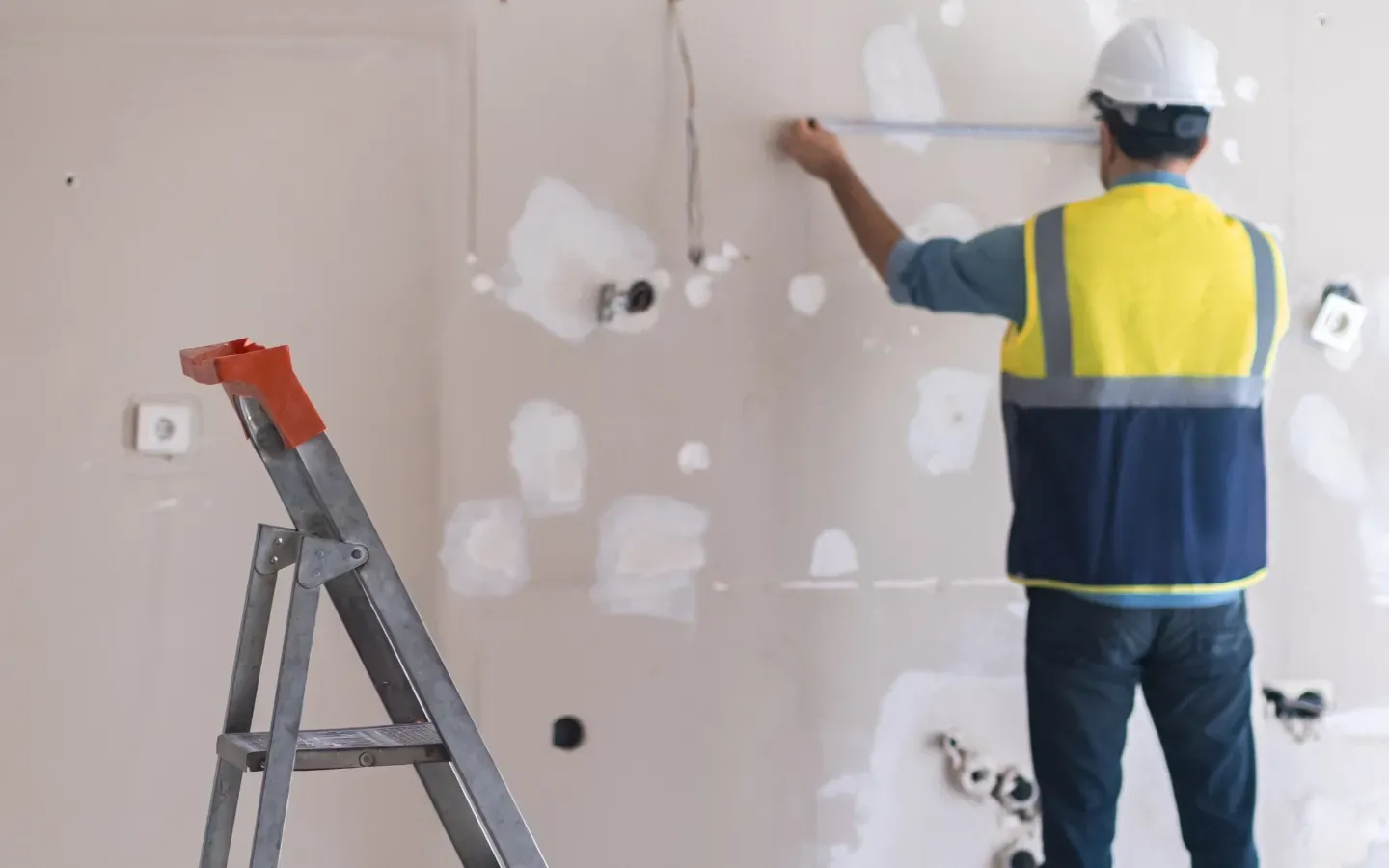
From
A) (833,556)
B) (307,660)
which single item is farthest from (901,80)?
(307,660)

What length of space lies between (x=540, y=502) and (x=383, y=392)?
331 mm

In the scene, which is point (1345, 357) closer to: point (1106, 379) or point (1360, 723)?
point (1360, 723)

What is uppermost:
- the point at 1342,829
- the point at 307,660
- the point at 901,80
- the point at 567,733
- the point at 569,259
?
the point at 901,80

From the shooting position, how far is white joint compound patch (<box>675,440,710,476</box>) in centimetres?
181

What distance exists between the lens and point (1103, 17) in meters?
1.89

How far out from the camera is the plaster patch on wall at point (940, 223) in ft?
6.12

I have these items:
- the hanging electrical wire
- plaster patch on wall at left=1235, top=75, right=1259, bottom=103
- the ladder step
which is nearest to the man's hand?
the hanging electrical wire

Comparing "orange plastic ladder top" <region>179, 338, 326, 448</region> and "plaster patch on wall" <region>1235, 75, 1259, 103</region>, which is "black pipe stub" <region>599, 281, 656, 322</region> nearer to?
"orange plastic ladder top" <region>179, 338, 326, 448</region>

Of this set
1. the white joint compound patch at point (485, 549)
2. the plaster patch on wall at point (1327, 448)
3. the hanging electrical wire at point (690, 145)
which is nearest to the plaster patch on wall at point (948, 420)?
the hanging electrical wire at point (690, 145)

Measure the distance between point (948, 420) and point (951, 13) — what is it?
751 mm

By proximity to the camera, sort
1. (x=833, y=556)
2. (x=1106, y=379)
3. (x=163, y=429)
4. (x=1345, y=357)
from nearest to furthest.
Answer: (x=1106, y=379) < (x=163, y=429) < (x=833, y=556) < (x=1345, y=357)

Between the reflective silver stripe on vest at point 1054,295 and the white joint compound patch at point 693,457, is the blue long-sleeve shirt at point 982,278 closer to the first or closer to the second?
the reflective silver stripe on vest at point 1054,295

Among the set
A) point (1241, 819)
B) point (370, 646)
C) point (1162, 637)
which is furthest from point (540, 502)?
point (1241, 819)

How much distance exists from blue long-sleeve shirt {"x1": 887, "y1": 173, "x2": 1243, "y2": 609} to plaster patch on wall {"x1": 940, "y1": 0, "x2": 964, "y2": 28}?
1.77 ft
